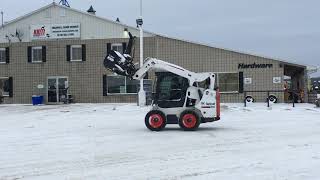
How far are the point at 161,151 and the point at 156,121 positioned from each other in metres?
5.18

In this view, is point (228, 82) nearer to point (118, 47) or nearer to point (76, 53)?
point (118, 47)

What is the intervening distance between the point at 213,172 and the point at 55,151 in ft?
15.4

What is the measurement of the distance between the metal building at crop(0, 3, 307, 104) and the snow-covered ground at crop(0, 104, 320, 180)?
16502 mm

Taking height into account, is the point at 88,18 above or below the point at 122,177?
above

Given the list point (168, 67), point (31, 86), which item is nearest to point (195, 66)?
point (31, 86)

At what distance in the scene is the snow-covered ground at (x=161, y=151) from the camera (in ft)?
31.4

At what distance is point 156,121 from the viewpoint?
17.6m

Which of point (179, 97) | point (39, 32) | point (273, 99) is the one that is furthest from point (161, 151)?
point (39, 32)

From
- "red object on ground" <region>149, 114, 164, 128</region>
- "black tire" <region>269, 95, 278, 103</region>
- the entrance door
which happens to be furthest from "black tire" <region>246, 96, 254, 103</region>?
"red object on ground" <region>149, 114, 164, 128</region>

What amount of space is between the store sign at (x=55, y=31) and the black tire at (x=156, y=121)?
22634mm

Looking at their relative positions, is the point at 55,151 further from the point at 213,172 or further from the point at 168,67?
the point at 168,67

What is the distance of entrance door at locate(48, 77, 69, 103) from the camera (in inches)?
1551

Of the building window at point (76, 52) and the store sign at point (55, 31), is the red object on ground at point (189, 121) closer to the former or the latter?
the building window at point (76, 52)

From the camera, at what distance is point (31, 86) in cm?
3991
